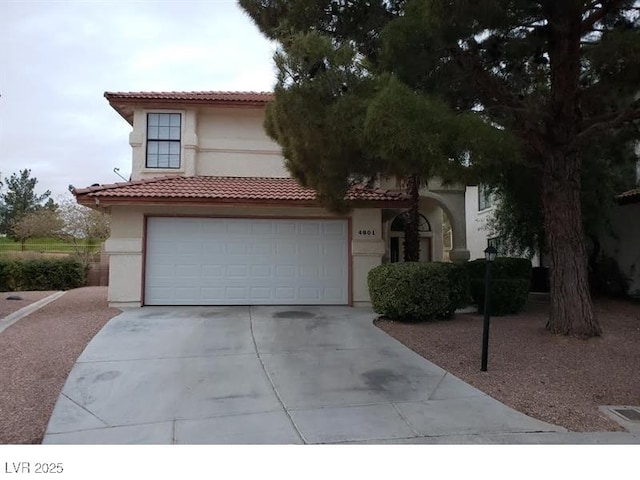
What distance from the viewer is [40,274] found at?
18.2 m

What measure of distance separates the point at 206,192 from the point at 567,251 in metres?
7.79

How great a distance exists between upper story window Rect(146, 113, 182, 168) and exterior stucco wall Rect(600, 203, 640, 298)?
12.5m

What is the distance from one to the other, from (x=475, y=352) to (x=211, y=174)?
9342 millimetres

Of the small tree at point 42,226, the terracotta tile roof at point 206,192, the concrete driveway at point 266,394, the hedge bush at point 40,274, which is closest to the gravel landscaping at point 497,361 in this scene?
the concrete driveway at point 266,394

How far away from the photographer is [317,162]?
7957mm

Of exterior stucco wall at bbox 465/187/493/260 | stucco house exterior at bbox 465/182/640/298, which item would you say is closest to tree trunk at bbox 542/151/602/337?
stucco house exterior at bbox 465/182/640/298

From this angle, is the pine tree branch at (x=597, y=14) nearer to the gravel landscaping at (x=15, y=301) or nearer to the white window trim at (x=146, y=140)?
the white window trim at (x=146, y=140)

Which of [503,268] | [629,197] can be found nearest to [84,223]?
[503,268]

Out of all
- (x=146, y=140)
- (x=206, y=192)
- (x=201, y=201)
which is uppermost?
(x=146, y=140)

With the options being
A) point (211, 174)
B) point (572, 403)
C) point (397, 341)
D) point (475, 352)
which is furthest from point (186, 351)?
point (211, 174)

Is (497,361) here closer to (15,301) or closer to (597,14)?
(597,14)

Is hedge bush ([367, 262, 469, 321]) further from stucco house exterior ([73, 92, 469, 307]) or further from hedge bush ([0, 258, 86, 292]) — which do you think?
hedge bush ([0, 258, 86, 292])

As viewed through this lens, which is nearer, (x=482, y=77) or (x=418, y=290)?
(x=482, y=77)

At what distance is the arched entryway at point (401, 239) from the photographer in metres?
19.5
